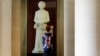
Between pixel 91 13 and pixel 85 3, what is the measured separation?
2.1 inches

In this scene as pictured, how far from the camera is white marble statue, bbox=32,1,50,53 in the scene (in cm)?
119

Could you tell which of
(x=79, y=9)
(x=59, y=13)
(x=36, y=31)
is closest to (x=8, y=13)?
(x=36, y=31)

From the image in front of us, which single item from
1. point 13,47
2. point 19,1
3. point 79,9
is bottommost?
point 13,47

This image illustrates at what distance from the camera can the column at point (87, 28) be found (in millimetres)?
763

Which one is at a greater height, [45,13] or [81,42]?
[45,13]

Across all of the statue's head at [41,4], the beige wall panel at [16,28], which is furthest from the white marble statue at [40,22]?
the beige wall panel at [16,28]

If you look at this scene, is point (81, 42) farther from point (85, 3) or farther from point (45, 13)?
point (45, 13)

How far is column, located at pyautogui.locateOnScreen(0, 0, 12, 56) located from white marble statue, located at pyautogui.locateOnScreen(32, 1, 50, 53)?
0.58ft

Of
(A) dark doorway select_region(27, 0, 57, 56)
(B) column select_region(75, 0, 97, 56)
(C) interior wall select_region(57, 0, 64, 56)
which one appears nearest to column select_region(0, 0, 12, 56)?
(A) dark doorway select_region(27, 0, 57, 56)

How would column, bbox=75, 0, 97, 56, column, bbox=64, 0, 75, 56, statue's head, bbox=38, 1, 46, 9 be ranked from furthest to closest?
statue's head, bbox=38, 1, 46, 9, column, bbox=64, 0, 75, 56, column, bbox=75, 0, 97, 56

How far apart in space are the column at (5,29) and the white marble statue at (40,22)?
177 mm

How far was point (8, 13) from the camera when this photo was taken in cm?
115

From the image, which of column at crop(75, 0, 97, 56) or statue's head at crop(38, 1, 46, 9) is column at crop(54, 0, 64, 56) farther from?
column at crop(75, 0, 97, 56)

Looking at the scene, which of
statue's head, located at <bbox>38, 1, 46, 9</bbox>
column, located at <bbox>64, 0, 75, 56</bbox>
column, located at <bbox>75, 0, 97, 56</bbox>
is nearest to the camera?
column, located at <bbox>75, 0, 97, 56</bbox>
